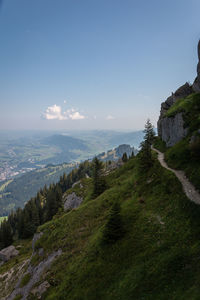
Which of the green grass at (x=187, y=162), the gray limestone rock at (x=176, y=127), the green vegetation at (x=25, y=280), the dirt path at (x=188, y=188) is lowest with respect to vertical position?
the green vegetation at (x=25, y=280)

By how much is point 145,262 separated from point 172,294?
15.3 feet

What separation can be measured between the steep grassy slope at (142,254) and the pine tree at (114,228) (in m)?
0.87

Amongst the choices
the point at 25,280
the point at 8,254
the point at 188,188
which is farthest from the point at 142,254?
the point at 8,254

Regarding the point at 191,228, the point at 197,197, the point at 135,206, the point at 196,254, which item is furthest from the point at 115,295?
the point at 197,197

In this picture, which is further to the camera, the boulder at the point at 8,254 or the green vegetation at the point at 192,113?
the boulder at the point at 8,254

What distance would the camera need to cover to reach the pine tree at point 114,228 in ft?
76.0

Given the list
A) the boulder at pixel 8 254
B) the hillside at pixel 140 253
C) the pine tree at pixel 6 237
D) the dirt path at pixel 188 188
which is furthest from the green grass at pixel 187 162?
the pine tree at pixel 6 237

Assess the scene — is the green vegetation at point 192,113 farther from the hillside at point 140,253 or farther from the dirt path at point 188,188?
the hillside at point 140,253

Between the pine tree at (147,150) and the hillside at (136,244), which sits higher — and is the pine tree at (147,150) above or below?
above

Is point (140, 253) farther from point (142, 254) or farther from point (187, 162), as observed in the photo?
point (187, 162)

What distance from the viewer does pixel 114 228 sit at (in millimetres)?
23453

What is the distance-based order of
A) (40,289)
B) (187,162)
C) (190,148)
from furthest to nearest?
(187,162) → (190,148) → (40,289)

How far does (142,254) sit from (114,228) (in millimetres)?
5866

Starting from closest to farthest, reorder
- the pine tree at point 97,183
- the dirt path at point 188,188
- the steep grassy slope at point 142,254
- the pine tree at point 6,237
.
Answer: the steep grassy slope at point 142,254 → the dirt path at point 188,188 → the pine tree at point 97,183 → the pine tree at point 6,237
